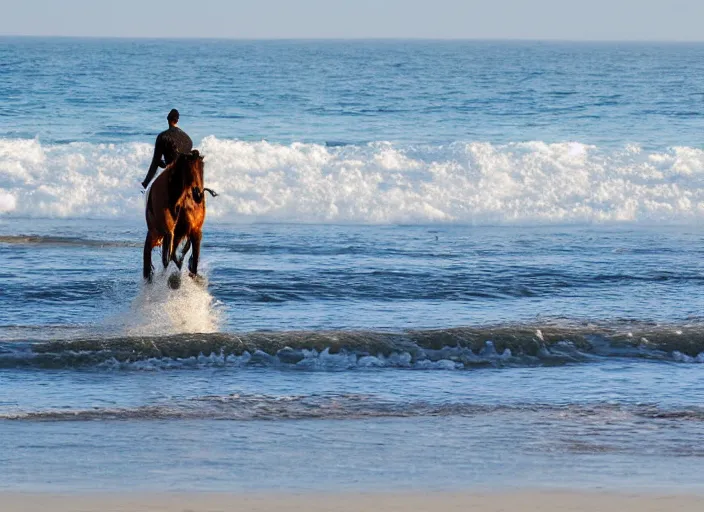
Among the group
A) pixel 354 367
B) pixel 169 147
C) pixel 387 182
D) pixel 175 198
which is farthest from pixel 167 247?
pixel 387 182

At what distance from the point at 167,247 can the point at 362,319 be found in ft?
6.21

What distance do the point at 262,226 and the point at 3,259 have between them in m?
5.20

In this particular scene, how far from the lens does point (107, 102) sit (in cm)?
4119

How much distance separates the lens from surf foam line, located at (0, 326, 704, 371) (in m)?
10.1

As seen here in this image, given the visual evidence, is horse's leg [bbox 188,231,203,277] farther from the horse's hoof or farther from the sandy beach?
the sandy beach

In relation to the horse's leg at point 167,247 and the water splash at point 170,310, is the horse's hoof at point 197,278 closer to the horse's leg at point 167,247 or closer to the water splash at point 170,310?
the water splash at point 170,310

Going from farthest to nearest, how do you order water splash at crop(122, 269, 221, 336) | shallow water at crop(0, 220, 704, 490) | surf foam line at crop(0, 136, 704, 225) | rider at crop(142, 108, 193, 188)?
surf foam line at crop(0, 136, 704, 225) → rider at crop(142, 108, 193, 188) → water splash at crop(122, 269, 221, 336) → shallow water at crop(0, 220, 704, 490)

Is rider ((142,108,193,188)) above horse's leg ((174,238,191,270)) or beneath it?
above

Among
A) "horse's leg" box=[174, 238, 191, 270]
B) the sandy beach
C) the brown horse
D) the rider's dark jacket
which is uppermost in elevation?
the rider's dark jacket

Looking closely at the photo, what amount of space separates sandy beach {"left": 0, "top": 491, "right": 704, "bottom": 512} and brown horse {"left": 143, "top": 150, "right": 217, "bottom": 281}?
17.3 ft

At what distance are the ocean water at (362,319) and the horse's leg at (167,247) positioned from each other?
0.19m

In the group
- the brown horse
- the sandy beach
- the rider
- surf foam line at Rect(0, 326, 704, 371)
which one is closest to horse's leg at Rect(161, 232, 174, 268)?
the brown horse

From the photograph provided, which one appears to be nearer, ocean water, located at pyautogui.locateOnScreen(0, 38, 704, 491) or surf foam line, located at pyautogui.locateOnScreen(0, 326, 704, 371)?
ocean water, located at pyautogui.locateOnScreen(0, 38, 704, 491)

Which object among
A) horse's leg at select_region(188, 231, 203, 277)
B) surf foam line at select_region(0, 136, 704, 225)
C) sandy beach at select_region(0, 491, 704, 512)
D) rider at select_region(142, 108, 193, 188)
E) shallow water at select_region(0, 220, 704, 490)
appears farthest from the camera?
surf foam line at select_region(0, 136, 704, 225)
